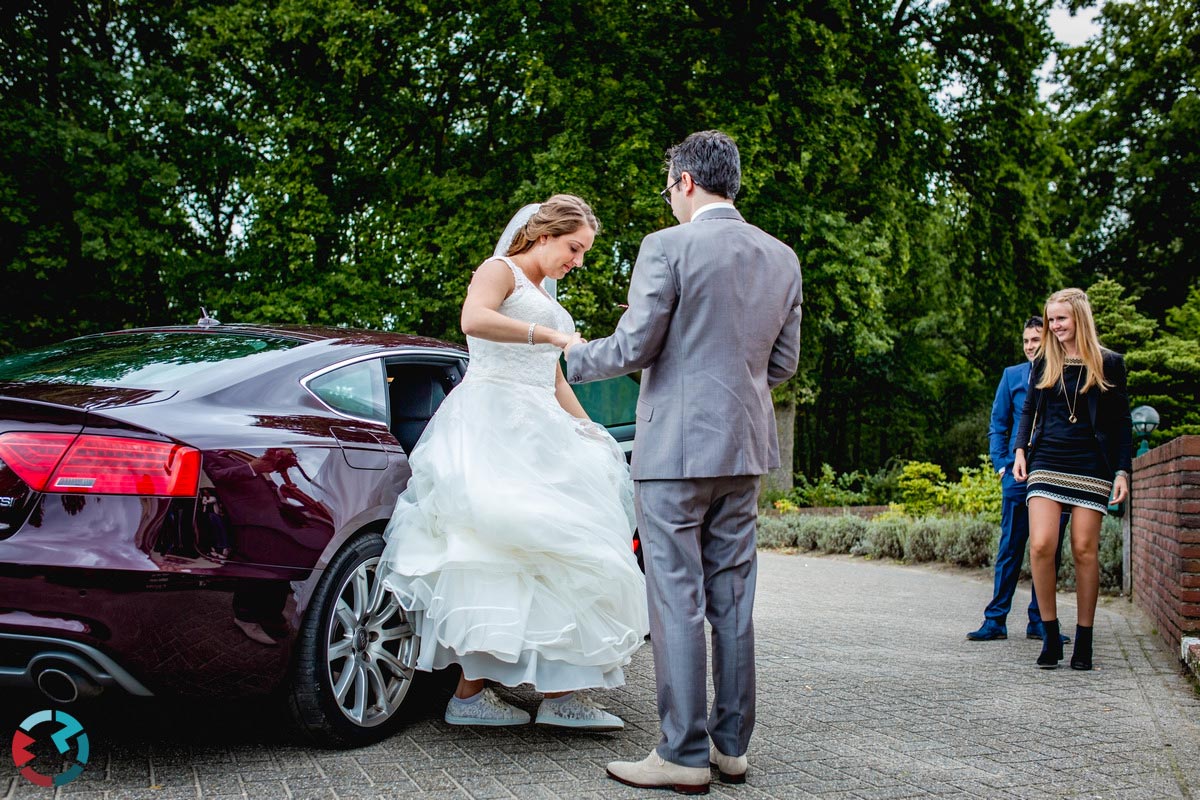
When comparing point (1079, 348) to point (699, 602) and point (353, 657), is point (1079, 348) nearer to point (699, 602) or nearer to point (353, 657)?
point (699, 602)

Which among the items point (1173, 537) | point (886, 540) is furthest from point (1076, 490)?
point (886, 540)

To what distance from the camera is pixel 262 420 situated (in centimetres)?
356

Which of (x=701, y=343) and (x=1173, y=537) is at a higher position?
(x=701, y=343)

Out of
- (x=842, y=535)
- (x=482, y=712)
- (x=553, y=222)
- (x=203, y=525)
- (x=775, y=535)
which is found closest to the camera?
(x=203, y=525)

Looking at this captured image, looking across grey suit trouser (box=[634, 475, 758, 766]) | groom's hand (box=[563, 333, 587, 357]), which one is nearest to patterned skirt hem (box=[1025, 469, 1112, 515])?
grey suit trouser (box=[634, 475, 758, 766])

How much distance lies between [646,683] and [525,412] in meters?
1.64

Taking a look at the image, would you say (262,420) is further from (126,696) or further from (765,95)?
(765,95)

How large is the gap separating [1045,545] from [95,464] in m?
4.71

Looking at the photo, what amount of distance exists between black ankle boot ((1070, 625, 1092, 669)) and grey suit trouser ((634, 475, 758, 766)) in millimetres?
2986

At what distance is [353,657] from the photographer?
370cm

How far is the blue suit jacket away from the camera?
6.80 meters

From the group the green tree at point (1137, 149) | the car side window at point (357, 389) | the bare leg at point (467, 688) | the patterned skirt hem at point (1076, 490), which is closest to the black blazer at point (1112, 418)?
the patterned skirt hem at point (1076, 490)

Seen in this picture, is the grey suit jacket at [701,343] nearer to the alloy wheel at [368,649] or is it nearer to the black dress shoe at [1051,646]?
the alloy wheel at [368,649]

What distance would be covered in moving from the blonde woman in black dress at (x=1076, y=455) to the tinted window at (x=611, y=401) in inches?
95.2
